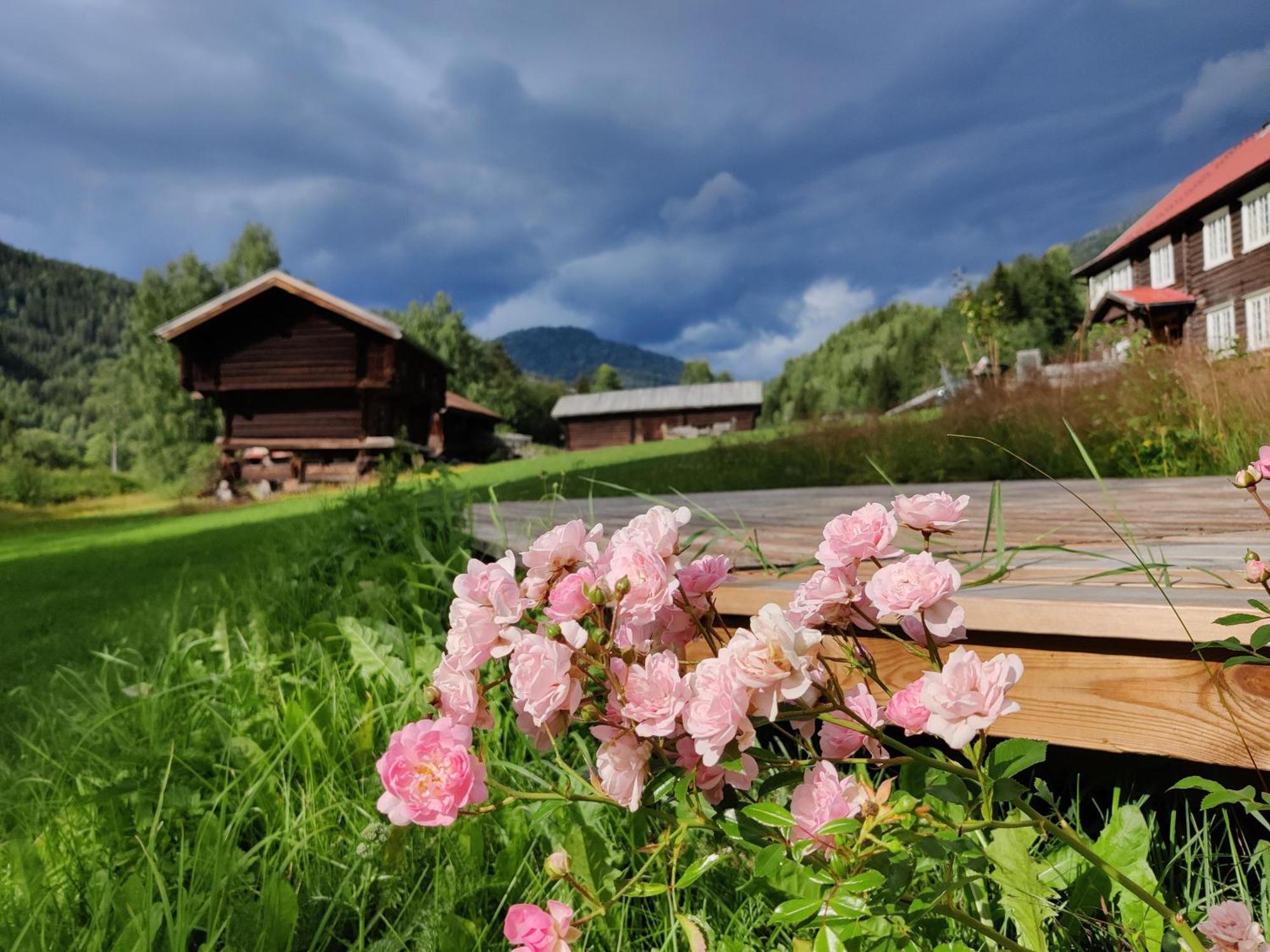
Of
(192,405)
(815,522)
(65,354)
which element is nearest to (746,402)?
(192,405)

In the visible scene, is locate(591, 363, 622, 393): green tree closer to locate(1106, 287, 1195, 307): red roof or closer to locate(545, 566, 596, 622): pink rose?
locate(1106, 287, 1195, 307): red roof

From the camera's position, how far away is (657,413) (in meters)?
33.9

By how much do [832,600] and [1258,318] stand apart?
23.1m

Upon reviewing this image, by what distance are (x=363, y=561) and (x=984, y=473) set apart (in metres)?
5.82

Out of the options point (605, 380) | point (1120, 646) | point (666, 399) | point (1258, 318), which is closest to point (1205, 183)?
point (1258, 318)

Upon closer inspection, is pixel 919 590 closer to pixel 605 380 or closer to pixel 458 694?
pixel 458 694

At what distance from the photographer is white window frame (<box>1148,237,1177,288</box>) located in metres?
21.8

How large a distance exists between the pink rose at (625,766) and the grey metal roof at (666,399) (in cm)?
3274

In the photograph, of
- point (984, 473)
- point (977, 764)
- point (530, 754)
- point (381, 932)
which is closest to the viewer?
point (977, 764)

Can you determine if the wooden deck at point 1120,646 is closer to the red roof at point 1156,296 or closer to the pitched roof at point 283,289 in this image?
the pitched roof at point 283,289

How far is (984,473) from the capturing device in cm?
681

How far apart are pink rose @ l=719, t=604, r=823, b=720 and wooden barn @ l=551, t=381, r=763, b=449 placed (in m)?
31.1

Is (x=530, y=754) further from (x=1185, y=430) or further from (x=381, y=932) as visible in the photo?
(x=1185, y=430)

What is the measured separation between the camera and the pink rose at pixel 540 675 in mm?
700
